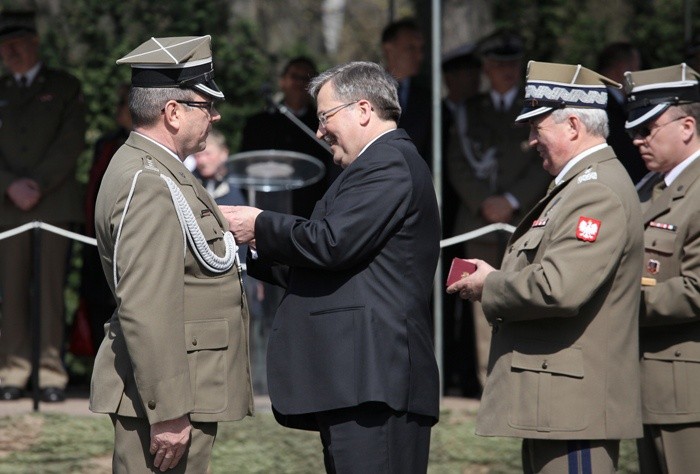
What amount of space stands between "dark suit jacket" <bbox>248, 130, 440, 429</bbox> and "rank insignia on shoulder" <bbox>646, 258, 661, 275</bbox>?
1.00 meters

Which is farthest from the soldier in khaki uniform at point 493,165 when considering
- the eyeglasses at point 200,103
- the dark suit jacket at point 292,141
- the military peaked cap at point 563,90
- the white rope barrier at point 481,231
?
the eyeglasses at point 200,103

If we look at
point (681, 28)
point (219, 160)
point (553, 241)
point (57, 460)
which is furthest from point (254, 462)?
point (681, 28)

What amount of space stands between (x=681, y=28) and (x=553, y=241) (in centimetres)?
766

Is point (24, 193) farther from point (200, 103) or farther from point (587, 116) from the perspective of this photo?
point (587, 116)

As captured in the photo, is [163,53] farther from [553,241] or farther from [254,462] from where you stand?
[254,462]

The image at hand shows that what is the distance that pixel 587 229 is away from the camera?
4031 millimetres

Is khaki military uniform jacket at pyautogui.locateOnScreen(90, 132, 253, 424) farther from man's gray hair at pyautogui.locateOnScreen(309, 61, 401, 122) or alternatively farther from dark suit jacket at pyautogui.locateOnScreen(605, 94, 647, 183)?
dark suit jacket at pyautogui.locateOnScreen(605, 94, 647, 183)

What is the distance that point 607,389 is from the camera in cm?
410

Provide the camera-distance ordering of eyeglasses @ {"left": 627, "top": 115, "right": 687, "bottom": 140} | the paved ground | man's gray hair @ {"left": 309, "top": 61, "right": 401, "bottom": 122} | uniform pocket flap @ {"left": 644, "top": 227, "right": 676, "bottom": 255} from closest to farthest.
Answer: man's gray hair @ {"left": 309, "top": 61, "right": 401, "bottom": 122}
uniform pocket flap @ {"left": 644, "top": 227, "right": 676, "bottom": 255}
eyeglasses @ {"left": 627, "top": 115, "right": 687, "bottom": 140}
the paved ground

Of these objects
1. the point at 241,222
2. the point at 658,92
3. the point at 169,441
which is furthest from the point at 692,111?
the point at 169,441

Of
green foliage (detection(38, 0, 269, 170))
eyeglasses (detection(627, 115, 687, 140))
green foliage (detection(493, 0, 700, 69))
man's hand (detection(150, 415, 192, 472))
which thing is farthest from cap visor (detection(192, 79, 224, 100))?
green foliage (detection(493, 0, 700, 69))

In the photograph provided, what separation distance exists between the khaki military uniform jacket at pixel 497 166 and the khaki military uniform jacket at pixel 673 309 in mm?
2955

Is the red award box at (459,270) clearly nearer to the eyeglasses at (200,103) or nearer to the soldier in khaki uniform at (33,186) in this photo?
the eyeglasses at (200,103)

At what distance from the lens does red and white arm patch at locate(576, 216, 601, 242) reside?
4020mm
